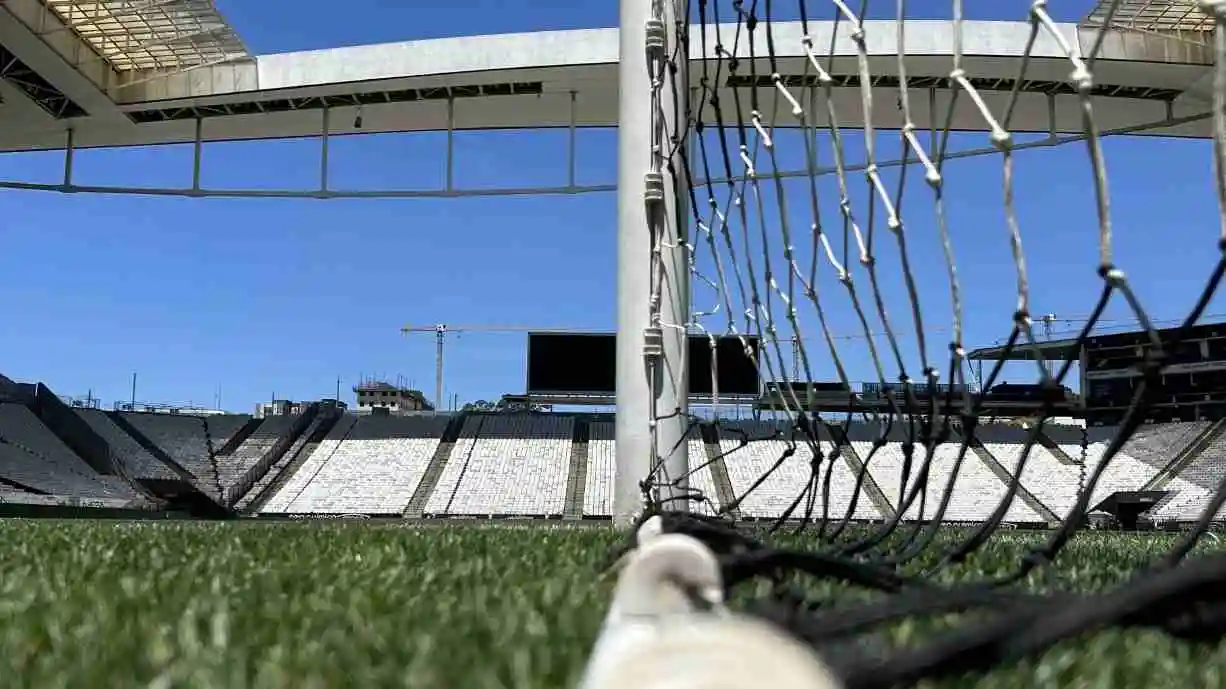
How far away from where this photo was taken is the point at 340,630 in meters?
1.07

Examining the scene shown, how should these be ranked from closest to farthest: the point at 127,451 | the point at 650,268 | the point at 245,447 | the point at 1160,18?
the point at 650,268 → the point at 1160,18 → the point at 127,451 → the point at 245,447

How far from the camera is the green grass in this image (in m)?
0.84

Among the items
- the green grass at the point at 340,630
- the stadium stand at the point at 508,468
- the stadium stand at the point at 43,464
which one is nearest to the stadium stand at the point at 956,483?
the stadium stand at the point at 508,468

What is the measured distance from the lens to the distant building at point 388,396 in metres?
46.8

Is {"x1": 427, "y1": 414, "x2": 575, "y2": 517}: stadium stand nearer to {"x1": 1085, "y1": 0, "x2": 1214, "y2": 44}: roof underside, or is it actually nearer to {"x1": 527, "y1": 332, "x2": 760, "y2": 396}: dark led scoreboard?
{"x1": 527, "y1": 332, "x2": 760, "y2": 396}: dark led scoreboard

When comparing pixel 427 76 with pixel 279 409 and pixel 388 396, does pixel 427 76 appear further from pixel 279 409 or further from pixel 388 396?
pixel 388 396

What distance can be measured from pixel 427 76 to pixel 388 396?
36.4m

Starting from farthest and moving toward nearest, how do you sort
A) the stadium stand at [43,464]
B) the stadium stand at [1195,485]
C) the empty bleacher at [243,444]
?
the empty bleacher at [243,444]
the stadium stand at [43,464]
the stadium stand at [1195,485]

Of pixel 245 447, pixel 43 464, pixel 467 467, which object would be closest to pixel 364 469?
pixel 467 467

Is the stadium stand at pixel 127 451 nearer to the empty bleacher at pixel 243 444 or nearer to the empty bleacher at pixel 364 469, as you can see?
the empty bleacher at pixel 243 444

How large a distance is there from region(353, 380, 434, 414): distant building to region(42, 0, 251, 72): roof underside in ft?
108

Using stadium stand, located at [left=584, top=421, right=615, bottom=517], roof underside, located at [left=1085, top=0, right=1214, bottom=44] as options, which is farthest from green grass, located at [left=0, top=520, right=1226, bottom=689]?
stadium stand, located at [left=584, top=421, right=615, bottom=517]

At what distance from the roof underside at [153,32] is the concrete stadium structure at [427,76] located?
25 millimetres

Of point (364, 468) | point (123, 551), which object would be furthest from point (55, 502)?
point (123, 551)
